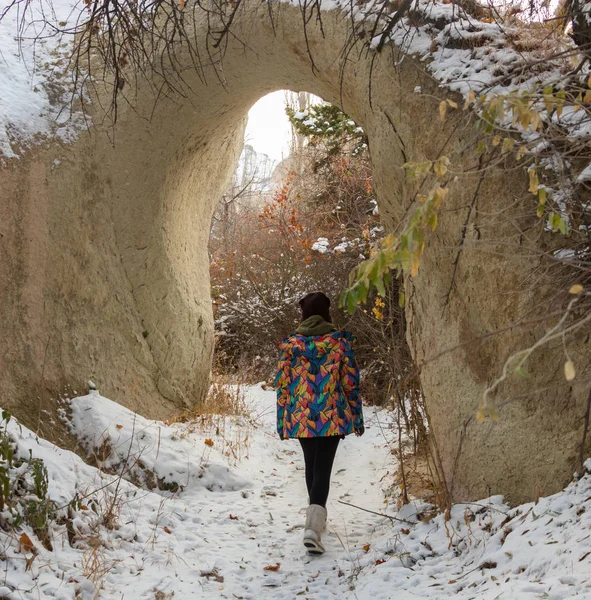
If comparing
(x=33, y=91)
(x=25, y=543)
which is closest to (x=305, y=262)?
(x=33, y=91)

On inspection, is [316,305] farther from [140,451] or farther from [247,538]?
[140,451]

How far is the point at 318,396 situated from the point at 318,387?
2.7 inches

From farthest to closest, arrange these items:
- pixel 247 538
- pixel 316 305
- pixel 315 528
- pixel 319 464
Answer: pixel 316 305 < pixel 247 538 < pixel 319 464 < pixel 315 528

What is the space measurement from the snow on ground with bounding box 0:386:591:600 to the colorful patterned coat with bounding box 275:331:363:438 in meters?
0.81

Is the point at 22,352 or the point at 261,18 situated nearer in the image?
the point at 22,352

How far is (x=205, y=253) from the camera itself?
8.55 m

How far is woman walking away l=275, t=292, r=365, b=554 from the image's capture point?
457cm

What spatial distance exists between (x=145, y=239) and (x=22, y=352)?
1977 millimetres

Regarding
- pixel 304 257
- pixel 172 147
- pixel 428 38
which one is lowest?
pixel 428 38

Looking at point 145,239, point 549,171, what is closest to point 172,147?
point 145,239

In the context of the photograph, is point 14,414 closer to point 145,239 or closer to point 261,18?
point 145,239

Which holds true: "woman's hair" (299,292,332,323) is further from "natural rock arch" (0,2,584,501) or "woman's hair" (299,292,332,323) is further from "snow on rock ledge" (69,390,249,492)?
"snow on rock ledge" (69,390,249,492)

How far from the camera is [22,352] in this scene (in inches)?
216

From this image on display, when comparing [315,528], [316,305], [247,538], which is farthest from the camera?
[316,305]
